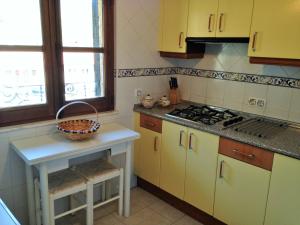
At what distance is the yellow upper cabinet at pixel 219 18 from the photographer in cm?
200

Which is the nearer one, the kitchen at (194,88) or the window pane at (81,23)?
the kitchen at (194,88)

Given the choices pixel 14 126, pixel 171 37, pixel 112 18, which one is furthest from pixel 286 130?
pixel 14 126

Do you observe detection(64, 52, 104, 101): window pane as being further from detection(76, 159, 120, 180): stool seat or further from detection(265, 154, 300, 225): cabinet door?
detection(265, 154, 300, 225): cabinet door

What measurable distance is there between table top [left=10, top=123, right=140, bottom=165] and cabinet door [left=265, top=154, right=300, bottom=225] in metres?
1.03

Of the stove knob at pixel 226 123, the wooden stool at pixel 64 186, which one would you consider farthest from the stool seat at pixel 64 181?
the stove knob at pixel 226 123

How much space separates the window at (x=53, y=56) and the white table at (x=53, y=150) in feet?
0.77

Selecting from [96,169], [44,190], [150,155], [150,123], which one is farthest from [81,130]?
[150,155]

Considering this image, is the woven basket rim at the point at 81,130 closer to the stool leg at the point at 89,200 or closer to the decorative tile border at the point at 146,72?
the stool leg at the point at 89,200

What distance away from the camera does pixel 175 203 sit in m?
2.49

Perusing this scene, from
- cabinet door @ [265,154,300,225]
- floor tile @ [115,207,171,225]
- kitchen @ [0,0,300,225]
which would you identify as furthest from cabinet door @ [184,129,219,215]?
cabinet door @ [265,154,300,225]

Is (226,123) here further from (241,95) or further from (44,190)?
(44,190)

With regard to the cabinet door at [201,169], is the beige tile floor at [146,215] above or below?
below

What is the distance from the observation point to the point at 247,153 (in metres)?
1.84

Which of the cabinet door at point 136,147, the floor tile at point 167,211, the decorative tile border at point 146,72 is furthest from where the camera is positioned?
the cabinet door at point 136,147
